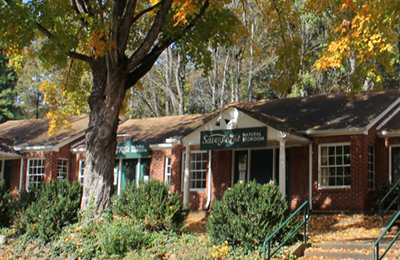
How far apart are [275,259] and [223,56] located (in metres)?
23.4

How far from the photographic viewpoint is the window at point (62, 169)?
26933 mm

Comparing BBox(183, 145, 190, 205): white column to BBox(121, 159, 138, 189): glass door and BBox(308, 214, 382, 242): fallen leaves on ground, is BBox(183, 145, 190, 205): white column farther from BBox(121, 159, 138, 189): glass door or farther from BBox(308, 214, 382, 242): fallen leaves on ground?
BBox(308, 214, 382, 242): fallen leaves on ground

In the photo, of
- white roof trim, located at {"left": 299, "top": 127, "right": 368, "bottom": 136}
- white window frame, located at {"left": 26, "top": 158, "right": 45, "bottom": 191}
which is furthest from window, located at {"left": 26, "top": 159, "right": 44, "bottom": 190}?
white roof trim, located at {"left": 299, "top": 127, "right": 368, "bottom": 136}

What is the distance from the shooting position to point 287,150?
2058 centimetres

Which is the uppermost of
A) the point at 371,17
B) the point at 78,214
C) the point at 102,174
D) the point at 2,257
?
the point at 371,17

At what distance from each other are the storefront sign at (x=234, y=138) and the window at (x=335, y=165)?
2476mm

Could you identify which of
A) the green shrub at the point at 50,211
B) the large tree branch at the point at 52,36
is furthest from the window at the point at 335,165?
the large tree branch at the point at 52,36

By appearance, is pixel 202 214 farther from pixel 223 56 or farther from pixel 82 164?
pixel 223 56

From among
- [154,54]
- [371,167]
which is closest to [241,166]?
[371,167]

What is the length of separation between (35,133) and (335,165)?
1686 cm

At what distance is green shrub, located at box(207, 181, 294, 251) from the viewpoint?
13.3 m

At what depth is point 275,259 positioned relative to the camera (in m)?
12.4

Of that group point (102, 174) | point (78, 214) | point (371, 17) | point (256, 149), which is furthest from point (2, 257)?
point (371, 17)

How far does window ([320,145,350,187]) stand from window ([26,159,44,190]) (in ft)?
47.0
